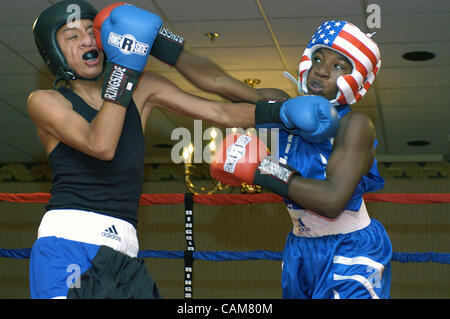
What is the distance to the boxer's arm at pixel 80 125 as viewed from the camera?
1673 mm

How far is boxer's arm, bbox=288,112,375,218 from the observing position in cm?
177

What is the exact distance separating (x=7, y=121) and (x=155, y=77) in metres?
5.21

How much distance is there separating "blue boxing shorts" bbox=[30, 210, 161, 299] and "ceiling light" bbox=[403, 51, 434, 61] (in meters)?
3.75

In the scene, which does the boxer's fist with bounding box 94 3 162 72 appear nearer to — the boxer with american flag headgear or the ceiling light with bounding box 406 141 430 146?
the boxer with american flag headgear

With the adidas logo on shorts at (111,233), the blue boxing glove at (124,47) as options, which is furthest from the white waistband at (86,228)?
the blue boxing glove at (124,47)

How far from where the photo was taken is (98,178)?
176cm

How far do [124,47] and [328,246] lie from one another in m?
0.85

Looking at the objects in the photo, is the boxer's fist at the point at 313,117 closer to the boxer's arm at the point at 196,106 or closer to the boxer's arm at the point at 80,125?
the boxer's arm at the point at 196,106

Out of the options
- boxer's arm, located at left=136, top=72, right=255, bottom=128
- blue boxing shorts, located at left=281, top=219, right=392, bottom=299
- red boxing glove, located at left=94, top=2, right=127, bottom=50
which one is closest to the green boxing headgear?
red boxing glove, located at left=94, top=2, right=127, bottom=50

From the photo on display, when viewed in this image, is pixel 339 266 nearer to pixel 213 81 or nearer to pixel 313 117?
pixel 313 117

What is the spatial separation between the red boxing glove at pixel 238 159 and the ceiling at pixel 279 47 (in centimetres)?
248

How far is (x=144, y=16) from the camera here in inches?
69.9
